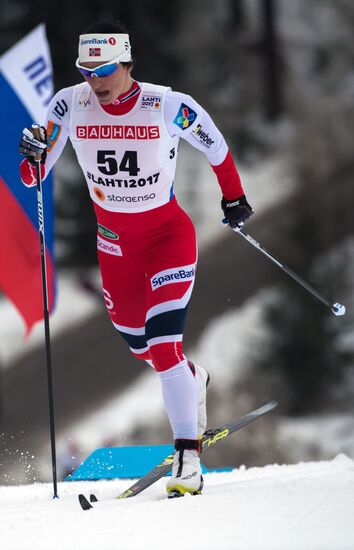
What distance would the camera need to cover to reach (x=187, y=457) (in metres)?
5.32

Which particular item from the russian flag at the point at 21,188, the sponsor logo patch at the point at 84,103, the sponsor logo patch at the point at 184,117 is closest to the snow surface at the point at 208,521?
the sponsor logo patch at the point at 184,117

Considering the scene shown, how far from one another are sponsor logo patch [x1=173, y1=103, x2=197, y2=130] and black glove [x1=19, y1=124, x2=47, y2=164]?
581mm

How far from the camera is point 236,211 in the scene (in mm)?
5715

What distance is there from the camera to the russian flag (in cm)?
994

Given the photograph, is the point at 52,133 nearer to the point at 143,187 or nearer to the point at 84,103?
the point at 84,103

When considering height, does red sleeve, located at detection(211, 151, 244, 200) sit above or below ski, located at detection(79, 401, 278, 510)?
above

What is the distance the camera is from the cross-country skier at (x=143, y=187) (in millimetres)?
5332

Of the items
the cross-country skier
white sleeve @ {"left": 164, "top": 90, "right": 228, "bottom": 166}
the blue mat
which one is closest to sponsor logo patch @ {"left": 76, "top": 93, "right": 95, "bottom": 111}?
the cross-country skier

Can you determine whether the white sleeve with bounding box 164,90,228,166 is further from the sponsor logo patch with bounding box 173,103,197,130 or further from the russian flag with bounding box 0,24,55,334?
the russian flag with bounding box 0,24,55,334

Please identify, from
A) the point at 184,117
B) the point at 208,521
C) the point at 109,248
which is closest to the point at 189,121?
the point at 184,117

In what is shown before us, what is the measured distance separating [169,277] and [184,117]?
69cm

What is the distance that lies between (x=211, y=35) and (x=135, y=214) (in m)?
22.8

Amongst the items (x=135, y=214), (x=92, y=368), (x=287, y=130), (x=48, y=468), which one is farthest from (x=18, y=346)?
(x=135, y=214)

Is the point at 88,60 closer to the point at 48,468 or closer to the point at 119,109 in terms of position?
the point at 119,109
